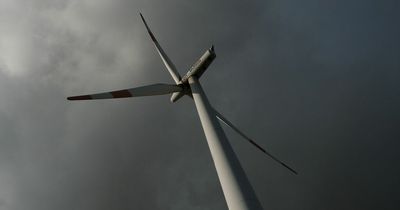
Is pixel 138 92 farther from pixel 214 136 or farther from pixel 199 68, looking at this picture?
pixel 214 136

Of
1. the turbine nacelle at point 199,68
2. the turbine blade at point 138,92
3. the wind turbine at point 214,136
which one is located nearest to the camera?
the wind turbine at point 214,136

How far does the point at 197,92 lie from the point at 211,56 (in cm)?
586

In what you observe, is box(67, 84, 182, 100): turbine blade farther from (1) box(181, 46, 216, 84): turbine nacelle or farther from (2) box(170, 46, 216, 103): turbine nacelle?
(1) box(181, 46, 216, 84): turbine nacelle

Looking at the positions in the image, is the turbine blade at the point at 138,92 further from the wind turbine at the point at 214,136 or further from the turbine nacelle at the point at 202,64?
the turbine nacelle at the point at 202,64

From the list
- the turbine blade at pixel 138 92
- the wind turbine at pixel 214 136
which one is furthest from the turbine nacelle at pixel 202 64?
the turbine blade at pixel 138 92

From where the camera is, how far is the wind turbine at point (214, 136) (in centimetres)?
2814

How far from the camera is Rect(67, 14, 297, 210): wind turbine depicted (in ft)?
92.3

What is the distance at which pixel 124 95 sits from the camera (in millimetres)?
39844

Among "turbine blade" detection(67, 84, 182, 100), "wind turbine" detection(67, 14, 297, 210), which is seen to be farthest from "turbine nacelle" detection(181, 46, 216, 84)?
"turbine blade" detection(67, 84, 182, 100)

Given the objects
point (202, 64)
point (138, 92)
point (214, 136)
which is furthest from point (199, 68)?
point (214, 136)

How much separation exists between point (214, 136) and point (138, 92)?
12617mm

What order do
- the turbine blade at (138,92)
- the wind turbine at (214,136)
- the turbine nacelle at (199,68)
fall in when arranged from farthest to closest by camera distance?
the turbine nacelle at (199,68) < the turbine blade at (138,92) < the wind turbine at (214,136)

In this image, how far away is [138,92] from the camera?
4206 cm

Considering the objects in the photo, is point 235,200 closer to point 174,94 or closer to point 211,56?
point 211,56
